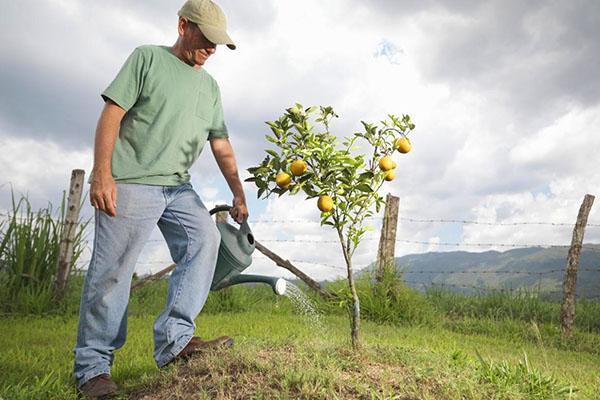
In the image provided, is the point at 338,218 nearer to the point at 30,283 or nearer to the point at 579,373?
the point at 579,373

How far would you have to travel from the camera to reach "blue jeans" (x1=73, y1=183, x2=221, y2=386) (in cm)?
316

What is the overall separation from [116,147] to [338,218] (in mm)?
1317

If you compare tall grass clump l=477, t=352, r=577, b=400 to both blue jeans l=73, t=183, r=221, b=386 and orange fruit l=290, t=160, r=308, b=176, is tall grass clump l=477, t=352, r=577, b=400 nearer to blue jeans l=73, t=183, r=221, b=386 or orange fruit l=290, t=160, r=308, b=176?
orange fruit l=290, t=160, r=308, b=176

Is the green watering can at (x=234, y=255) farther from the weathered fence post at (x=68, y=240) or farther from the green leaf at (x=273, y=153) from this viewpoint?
the weathered fence post at (x=68, y=240)

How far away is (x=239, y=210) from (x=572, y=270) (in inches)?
255

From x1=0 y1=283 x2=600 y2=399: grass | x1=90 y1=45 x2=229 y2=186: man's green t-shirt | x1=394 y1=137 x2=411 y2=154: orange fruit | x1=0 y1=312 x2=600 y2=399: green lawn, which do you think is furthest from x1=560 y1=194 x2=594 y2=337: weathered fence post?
x1=90 y1=45 x2=229 y2=186: man's green t-shirt

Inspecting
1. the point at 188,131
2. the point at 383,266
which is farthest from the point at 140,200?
the point at 383,266

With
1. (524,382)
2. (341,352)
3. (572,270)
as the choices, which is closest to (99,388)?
(341,352)

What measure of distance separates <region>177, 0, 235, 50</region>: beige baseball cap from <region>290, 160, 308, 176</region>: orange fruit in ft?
2.58

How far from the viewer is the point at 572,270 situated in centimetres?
829

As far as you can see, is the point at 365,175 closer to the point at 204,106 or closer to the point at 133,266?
the point at 204,106

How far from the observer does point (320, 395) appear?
8.66 feet

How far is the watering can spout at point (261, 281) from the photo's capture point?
3.26m

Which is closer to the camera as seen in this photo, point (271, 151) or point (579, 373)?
point (271, 151)
